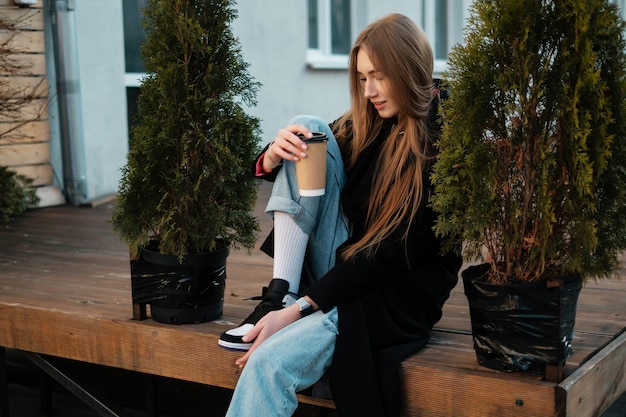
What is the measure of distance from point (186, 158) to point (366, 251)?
2.31ft

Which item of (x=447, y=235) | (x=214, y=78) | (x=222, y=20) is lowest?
(x=447, y=235)

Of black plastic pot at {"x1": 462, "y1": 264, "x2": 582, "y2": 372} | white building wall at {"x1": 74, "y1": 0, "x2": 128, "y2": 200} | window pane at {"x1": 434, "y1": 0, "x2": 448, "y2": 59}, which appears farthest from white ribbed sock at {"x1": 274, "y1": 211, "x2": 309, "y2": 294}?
window pane at {"x1": 434, "y1": 0, "x2": 448, "y2": 59}

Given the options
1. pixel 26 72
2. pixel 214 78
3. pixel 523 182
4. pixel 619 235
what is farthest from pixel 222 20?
pixel 26 72

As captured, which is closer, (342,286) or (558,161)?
(558,161)

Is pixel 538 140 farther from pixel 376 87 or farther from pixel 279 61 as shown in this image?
pixel 279 61

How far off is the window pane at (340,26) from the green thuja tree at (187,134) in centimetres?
624

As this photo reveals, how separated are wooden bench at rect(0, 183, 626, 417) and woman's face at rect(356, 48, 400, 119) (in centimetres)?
74

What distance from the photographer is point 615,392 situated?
2756 mm

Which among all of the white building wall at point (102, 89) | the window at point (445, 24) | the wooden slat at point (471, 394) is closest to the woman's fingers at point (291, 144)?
the wooden slat at point (471, 394)

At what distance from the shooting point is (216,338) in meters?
2.88

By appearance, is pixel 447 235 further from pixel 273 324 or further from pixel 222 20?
pixel 222 20

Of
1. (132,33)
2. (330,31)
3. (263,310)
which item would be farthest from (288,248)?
(330,31)

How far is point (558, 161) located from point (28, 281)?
249 centimetres

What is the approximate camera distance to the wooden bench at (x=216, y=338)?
243 cm
